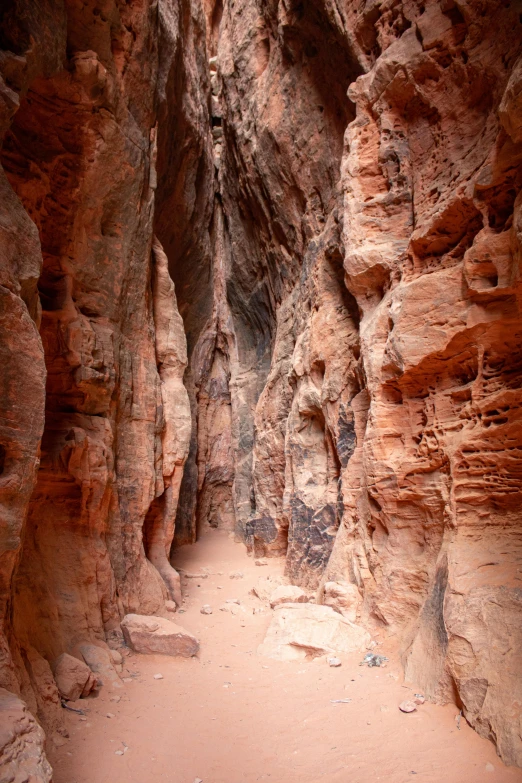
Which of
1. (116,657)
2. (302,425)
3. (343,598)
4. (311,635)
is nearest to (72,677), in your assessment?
(116,657)

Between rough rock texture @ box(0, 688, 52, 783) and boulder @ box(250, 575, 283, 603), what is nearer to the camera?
rough rock texture @ box(0, 688, 52, 783)

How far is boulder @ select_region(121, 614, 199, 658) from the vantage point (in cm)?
628

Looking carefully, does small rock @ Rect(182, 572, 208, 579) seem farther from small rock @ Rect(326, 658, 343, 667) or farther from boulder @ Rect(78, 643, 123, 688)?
small rock @ Rect(326, 658, 343, 667)

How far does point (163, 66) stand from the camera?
9.30 m

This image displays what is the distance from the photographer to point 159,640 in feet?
20.8

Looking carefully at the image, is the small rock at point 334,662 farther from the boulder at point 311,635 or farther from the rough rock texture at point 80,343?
the rough rock texture at point 80,343

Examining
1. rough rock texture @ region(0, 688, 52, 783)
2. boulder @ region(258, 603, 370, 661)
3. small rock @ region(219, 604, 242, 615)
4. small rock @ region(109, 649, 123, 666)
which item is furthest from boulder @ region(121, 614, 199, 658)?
rough rock texture @ region(0, 688, 52, 783)

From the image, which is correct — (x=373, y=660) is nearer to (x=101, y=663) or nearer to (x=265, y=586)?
(x=101, y=663)

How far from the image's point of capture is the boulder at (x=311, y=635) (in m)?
6.27

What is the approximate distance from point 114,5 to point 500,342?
7.37 m

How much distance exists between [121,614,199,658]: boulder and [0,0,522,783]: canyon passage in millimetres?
44

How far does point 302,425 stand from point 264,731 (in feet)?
23.0

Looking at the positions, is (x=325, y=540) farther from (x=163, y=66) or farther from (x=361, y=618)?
(x=163, y=66)

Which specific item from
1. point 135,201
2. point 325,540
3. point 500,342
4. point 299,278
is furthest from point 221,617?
point 299,278
